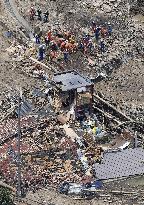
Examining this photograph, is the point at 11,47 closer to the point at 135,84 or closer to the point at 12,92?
the point at 12,92

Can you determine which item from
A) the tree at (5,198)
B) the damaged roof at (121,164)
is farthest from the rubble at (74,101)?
the tree at (5,198)

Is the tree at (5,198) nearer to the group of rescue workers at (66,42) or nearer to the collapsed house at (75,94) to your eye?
the collapsed house at (75,94)

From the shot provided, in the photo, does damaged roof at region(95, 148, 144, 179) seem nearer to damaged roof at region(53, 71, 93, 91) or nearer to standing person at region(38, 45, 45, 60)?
damaged roof at region(53, 71, 93, 91)

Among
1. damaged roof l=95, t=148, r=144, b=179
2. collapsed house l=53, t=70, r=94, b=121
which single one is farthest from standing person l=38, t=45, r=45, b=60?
damaged roof l=95, t=148, r=144, b=179

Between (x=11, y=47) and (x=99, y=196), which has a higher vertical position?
(x=11, y=47)

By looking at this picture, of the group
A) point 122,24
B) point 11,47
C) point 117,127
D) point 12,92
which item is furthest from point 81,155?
point 122,24

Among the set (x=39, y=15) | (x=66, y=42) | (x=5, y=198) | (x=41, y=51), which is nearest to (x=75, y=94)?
(x=41, y=51)
